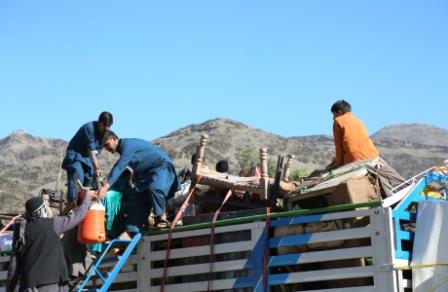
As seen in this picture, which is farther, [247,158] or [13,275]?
[247,158]

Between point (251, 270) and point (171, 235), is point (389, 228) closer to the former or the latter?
point (251, 270)

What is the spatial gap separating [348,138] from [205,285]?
89.4 inches

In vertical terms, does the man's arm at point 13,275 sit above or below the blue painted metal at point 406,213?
below

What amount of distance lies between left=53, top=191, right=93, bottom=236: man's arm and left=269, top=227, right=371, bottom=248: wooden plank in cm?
195

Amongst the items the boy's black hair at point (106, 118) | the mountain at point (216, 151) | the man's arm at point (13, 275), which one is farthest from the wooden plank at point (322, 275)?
the mountain at point (216, 151)

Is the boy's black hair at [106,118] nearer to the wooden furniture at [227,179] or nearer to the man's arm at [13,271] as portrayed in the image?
the wooden furniture at [227,179]

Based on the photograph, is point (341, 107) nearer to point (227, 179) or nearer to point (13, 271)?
point (227, 179)

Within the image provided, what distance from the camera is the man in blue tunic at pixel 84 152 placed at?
9969 mm

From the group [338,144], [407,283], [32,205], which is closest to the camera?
[407,283]

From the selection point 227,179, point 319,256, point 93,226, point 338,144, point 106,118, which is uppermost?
point 106,118

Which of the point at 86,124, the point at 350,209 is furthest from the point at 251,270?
the point at 86,124

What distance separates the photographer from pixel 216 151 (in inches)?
1758

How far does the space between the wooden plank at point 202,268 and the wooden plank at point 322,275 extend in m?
0.38

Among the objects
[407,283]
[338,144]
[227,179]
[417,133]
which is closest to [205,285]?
[227,179]
